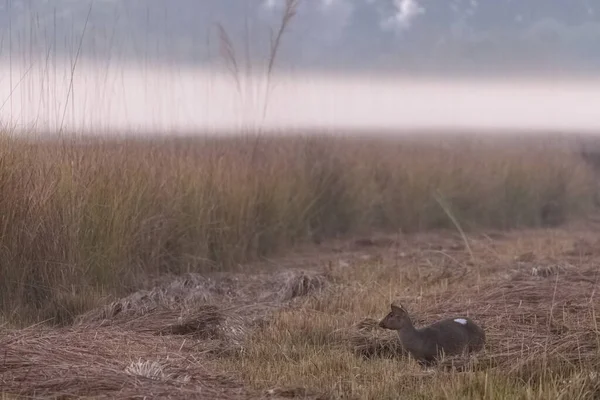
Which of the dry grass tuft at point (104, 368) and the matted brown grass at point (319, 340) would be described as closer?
the dry grass tuft at point (104, 368)

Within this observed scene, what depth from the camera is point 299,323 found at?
5230mm

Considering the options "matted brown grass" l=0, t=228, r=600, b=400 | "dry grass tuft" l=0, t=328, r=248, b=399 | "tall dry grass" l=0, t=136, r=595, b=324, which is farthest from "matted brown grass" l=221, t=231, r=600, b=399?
"tall dry grass" l=0, t=136, r=595, b=324

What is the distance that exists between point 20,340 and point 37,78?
2539 mm

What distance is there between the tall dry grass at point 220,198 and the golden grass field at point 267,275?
0.02 meters

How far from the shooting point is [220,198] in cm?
773

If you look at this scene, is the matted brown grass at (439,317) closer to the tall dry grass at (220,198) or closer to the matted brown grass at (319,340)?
the matted brown grass at (319,340)

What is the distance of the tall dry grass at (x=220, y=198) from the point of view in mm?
5746

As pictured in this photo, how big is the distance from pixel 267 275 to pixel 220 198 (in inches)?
33.6

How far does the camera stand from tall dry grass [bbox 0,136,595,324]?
5746 millimetres

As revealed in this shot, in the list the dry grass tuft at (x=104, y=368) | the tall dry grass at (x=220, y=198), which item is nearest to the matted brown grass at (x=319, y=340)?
the dry grass tuft at (x=104, y=368)

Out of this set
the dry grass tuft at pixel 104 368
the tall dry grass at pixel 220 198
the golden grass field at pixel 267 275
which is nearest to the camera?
the dry grass tuft at pixel 104 368

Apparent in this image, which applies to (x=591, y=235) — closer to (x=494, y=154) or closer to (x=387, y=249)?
(x=494, y=154)

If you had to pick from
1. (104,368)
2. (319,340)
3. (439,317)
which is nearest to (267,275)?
(439,317)

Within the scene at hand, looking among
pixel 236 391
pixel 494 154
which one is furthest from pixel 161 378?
pixel 494 154
